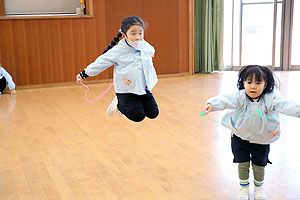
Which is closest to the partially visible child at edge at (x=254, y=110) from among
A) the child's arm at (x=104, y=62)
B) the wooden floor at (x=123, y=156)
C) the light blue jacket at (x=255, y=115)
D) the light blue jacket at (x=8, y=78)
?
the light blue jacket at (x=255, y=115)

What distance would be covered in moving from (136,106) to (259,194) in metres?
1.07

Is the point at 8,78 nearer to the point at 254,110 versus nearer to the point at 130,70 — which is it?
the point at 130,70

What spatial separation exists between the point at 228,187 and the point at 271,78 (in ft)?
2.70

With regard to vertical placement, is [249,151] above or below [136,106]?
below

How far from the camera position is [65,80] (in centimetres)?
685

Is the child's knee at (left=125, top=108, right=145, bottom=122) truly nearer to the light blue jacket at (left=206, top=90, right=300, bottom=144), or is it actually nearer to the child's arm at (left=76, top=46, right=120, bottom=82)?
the child's arm at (left=76, top=46, right=120, bottom=82)

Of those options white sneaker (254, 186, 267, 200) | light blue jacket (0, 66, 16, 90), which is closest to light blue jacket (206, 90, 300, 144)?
white sneaker (254, 186, 267, 200)

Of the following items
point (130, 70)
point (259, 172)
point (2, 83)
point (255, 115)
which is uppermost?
point (130, 70)

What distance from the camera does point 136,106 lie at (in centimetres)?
308

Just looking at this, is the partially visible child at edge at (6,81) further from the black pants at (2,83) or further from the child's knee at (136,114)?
the child's knee at (136,114)

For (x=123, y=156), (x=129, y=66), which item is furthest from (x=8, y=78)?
(x=129, y=66)

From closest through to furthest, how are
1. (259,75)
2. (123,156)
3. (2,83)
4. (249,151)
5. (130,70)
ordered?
(259,75) → (249,151) → (130,70) → (123,156) → (2,83)

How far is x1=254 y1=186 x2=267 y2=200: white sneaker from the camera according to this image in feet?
8.35

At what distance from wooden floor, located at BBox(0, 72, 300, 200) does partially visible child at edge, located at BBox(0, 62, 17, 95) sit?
2.45 ft
